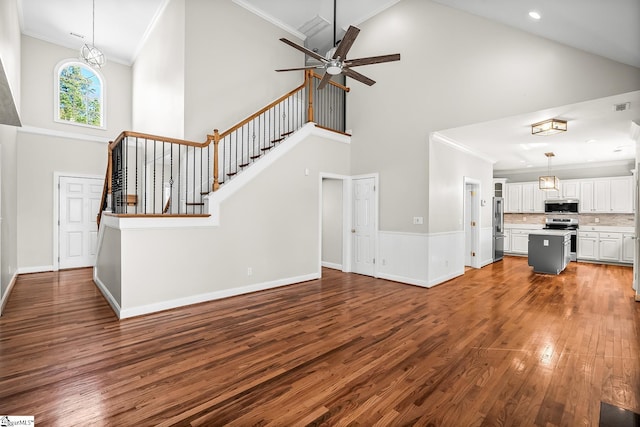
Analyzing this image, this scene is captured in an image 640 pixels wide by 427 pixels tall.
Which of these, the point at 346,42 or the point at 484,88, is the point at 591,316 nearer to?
the point at 484,88

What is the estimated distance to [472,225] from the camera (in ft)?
24.8

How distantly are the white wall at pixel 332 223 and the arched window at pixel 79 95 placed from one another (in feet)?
20.2

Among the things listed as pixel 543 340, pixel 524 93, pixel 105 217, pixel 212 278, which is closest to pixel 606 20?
pixel 524 93

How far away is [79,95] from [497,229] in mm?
11622

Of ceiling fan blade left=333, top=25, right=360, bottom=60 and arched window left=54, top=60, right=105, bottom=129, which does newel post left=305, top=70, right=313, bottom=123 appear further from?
arched window left=54, top=60, right=105, bottom=129

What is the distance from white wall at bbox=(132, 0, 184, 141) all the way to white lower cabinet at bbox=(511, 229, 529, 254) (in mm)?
9521

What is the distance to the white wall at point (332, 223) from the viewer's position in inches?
279

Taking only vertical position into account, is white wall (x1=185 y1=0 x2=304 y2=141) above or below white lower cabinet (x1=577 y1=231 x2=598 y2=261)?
above

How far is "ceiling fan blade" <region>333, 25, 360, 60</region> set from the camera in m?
3.05

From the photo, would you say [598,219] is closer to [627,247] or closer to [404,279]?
[627,247]

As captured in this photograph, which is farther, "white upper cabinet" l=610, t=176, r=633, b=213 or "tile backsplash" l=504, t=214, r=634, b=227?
"tile backsplash" l=504, t=214, r=634, b=227

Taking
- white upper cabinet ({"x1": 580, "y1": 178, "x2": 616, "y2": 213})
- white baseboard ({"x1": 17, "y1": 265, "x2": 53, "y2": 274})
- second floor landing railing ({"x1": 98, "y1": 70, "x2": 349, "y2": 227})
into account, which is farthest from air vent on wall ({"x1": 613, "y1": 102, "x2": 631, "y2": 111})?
white baseboard ({"x1": 17, "y1": 265, "x2": 53, "y2": 274})

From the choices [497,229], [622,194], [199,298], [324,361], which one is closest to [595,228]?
[622,194]

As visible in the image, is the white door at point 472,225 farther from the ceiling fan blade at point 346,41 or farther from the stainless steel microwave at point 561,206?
the ceiling fan blade at point 346,41
